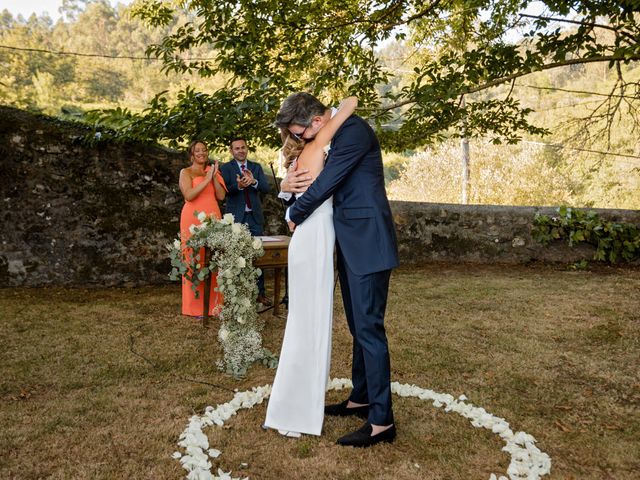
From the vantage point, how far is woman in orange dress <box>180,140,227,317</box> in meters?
5.58

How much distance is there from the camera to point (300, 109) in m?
2.79

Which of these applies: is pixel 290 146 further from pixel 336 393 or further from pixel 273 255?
pixel 273 255

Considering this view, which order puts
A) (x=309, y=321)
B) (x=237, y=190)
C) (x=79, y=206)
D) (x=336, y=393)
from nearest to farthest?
(x=309, y=321) → (x=336, y=393) → (x=237, y=190) → (x=79, y=206)

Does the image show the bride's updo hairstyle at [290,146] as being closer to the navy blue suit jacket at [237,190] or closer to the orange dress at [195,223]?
the orange dress at [195,223]

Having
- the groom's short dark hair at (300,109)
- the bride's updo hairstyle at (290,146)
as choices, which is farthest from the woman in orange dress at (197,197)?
the groom's short dark hair at (300,109)

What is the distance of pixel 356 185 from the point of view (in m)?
2.78

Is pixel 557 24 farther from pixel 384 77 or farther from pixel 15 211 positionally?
pixel 15 211

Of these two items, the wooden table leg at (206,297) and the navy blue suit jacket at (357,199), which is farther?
the wooden table leg at (206,297)

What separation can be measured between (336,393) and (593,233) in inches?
264

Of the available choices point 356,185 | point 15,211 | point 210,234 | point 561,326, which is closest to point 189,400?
point 210,234

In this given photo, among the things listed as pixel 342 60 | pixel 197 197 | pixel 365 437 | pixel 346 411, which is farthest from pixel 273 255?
pixel 342 60

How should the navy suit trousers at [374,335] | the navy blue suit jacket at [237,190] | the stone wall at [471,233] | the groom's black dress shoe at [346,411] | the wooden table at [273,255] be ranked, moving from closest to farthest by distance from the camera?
the navy suit trousers at [374,335]
the groom's black dress shoe at [346,411]
the wooden table at [273,255]
the navy blue suit jacket at [237,190]
the stone wall at [471,233]

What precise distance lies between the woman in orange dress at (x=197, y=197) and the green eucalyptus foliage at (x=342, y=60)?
0.31 meters

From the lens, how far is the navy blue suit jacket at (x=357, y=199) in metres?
2.73
